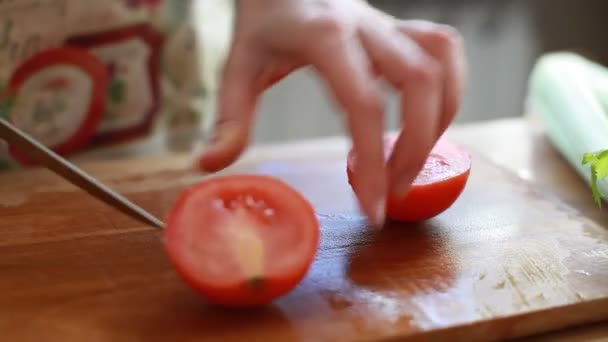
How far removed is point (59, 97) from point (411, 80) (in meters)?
0.60

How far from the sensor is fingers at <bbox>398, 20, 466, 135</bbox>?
2.56 feet

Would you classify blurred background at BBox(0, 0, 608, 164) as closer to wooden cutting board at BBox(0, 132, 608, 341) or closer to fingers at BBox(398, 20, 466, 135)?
wooden cutting board at BBox(0, 132, 608, 341)

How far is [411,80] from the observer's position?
0.74 meters

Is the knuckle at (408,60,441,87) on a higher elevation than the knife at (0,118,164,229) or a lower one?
higher

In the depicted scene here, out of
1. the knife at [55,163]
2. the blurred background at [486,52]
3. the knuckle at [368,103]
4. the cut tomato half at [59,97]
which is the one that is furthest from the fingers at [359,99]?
the blurred background at [486,52]

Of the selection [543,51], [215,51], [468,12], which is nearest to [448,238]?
[215,51]

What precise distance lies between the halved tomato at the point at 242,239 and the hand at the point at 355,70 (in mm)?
40

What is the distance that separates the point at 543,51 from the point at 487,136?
115 centimetres

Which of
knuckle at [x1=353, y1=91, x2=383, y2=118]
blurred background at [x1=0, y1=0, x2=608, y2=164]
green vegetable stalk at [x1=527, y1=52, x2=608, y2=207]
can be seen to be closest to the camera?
knuckle at [x1=353, y1=91, x2=383, y2=118]

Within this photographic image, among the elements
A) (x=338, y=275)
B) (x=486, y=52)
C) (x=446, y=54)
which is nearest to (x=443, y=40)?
(x=446, y=54)

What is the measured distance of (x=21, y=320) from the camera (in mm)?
741

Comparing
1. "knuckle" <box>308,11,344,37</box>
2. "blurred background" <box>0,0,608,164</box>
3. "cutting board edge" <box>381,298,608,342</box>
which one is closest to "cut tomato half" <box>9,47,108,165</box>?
"knuckle" <box>308,11,344,37</box>

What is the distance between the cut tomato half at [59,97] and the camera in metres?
1.13

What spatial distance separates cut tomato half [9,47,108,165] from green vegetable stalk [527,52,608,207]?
2.16 feet
